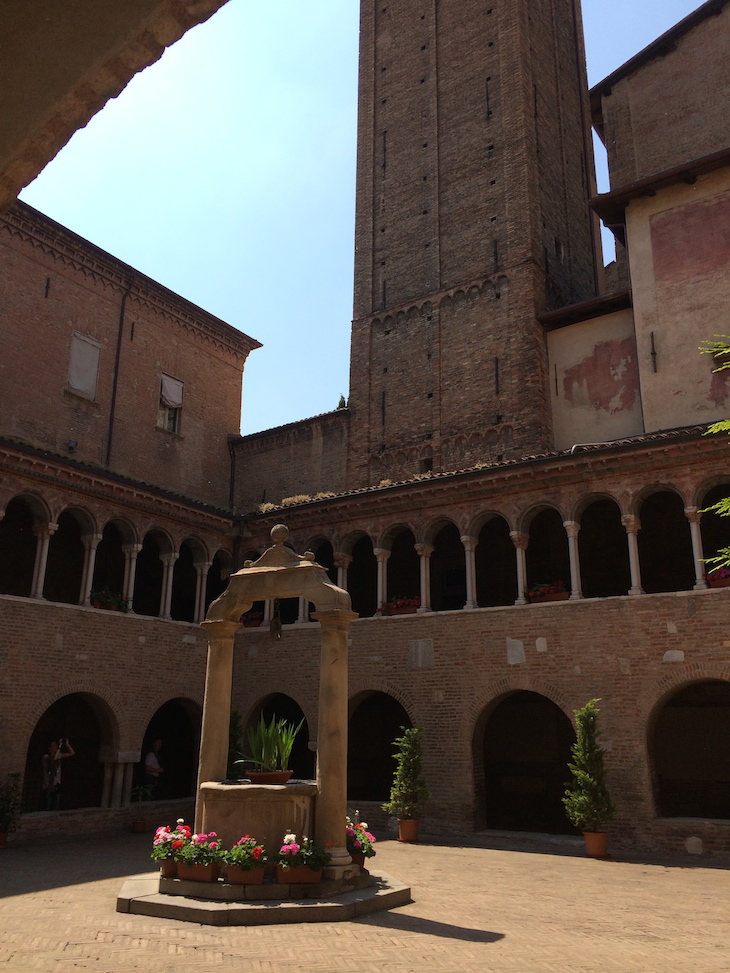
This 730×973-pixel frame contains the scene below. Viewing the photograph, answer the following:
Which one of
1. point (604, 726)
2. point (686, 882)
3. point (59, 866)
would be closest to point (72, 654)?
point (59, 866)

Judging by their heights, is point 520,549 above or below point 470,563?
above

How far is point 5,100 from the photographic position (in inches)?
118

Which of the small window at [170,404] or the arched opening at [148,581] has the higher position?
the small window at [170,404]

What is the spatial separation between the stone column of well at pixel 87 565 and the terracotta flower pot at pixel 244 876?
31.3 feet

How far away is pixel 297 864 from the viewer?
932 centimetres

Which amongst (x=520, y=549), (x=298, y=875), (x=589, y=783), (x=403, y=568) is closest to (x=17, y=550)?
(x=403, y=568)

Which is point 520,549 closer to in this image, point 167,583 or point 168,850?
point 167,583

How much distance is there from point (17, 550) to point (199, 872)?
11.5 meters

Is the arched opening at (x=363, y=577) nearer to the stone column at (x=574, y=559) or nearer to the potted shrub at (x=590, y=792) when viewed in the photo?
the stone column at (x=574, y=559)

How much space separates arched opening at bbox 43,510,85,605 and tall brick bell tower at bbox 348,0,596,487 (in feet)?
27.3

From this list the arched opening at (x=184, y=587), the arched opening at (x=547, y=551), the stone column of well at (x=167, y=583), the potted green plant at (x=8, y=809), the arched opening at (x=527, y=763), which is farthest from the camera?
the arched opening at (x=184, y=587)

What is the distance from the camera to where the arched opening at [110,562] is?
20.1 metres

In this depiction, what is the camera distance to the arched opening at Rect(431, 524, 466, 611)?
66.5 feet

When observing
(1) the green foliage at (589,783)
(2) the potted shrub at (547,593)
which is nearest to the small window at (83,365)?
(2) the potted shrub at (547,593)
